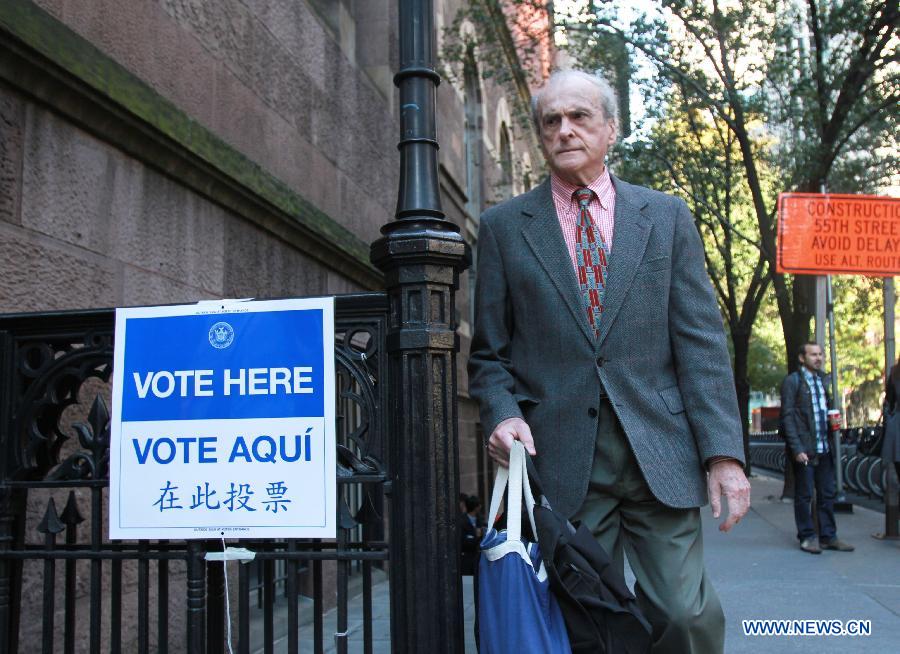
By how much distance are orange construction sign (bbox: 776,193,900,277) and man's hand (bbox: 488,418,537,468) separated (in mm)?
8586

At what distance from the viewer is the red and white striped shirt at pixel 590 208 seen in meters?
2.92

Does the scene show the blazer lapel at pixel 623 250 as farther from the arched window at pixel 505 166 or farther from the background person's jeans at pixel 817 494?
the arched window at pixel 505 166

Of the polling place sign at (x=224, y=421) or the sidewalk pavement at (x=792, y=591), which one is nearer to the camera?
the polling place sign at (x=224, y=421)

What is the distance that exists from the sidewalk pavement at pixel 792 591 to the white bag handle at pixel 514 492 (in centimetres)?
289

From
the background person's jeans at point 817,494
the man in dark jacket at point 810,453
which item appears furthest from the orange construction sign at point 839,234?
the background person's jeans at point 817,494

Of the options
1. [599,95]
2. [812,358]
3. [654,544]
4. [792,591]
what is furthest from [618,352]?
[812,358]

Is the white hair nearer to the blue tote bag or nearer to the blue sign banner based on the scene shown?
the blue sign banner

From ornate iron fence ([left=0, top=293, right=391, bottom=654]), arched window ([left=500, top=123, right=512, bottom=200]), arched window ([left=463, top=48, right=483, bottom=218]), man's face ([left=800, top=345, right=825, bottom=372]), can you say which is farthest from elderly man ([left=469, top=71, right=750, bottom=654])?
arched window ([left=500, top=123, right=512, bottom=200])

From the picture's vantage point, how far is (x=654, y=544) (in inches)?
105

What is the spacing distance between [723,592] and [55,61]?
5.63m

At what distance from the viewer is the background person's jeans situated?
8.66 meters

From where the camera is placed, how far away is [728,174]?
19.4 metres

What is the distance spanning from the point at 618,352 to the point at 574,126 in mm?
717

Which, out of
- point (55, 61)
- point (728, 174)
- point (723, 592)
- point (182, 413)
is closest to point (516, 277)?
point (182, 413)
